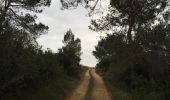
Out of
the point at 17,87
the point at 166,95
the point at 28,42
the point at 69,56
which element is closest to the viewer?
the point at 17,87

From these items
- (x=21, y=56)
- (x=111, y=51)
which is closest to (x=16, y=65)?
(x=21, y=56)

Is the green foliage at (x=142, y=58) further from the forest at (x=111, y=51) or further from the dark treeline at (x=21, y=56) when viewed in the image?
the dark treeline at (x=21, y=56)

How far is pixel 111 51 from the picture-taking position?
41.2 meters

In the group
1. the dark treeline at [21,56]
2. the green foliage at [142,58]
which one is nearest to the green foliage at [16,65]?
the dark treeline at [21,56]

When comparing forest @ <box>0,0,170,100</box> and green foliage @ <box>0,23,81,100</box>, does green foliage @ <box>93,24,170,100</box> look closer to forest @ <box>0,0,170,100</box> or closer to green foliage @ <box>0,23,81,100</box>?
forest @ <box>0,0,170,100</box>

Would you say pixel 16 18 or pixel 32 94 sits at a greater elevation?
pixel 16 18

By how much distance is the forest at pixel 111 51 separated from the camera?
54.2ft

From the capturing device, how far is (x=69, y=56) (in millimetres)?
47312

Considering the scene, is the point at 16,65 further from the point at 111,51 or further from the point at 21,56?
the point at 111,51

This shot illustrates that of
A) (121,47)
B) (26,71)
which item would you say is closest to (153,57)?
(121,47)

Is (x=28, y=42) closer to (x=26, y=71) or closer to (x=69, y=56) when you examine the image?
(x=26, y=71)

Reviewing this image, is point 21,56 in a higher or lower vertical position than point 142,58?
lower

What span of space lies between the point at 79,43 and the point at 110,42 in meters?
59.2

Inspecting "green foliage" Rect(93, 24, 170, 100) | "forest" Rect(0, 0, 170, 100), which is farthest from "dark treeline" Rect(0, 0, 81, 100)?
"green foliage" Rect(93, 24, 170, 100)
